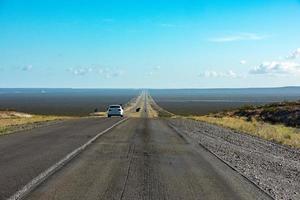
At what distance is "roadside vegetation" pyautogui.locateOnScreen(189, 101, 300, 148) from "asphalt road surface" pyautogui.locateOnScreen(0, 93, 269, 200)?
1035 cm

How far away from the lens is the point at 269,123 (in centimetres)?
5191

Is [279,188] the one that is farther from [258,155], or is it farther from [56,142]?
[56,142]

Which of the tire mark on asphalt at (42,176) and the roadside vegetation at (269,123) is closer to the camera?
the tire mark on asphalt at (42,176)

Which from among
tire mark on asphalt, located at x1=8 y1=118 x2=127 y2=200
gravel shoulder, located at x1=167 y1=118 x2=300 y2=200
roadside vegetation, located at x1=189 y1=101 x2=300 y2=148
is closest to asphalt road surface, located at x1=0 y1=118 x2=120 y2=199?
tire mark on asphalt, located at x1=8 y1=118 x2=127 y2=200

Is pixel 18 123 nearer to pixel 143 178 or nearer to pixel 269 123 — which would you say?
pixel 269 123

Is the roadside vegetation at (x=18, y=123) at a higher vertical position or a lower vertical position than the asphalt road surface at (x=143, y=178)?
lower

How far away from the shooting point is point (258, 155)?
19078mm

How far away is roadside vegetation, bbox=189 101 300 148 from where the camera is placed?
29.2 metres

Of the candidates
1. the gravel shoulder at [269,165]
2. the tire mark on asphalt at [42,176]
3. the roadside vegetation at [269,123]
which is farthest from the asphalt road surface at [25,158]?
the roadside vegetation at [269,123]

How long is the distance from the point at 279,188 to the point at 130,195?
350cm

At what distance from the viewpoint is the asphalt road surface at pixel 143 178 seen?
9.95 meters

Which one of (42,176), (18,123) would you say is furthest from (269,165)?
(18,123)

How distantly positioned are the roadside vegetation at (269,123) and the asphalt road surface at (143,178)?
10.3m

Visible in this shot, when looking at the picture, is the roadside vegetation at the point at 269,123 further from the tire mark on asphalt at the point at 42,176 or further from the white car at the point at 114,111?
the tire mark on asphalt at the point at 42,176
